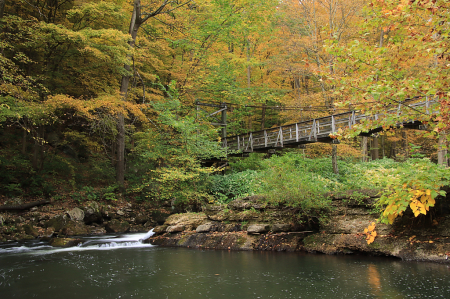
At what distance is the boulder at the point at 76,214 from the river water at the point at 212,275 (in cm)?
336

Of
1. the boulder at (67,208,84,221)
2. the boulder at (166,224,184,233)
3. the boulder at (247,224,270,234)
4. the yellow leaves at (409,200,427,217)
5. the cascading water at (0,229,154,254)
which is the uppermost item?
the yellow leaves at (409,200,427,217)

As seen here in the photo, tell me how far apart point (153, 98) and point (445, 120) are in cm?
1298

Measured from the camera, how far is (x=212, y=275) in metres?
5.86

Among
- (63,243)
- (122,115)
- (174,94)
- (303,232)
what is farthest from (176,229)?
(122,115)

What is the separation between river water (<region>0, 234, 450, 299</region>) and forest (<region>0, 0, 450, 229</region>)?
4.07 ft

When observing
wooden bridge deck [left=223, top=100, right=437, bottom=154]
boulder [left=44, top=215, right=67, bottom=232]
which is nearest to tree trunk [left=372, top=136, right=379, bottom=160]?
wooden bridge deck [left=223, top=100, right=437, bottom=154]

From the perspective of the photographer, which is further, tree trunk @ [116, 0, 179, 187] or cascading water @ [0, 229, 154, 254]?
tree trunk @ [116, 0, 179, 187]

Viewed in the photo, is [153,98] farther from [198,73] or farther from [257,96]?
[257,96]

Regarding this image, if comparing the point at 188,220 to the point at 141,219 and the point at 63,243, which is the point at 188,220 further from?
the point at 63,243

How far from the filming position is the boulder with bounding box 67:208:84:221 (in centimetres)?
1154

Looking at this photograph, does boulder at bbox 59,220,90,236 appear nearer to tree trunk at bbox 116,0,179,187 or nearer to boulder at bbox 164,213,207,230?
tree trunk at bbox 116,0,179,187

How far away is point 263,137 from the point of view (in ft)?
51.8

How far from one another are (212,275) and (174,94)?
8.72m

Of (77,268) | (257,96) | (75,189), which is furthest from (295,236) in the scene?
(257,96)
